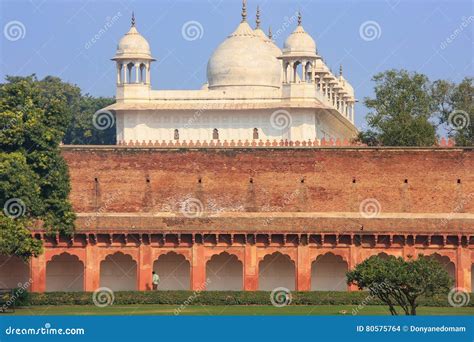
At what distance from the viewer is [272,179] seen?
59.4m

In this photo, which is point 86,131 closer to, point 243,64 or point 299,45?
point 243,64

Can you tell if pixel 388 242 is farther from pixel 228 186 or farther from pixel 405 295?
pixel 405 295

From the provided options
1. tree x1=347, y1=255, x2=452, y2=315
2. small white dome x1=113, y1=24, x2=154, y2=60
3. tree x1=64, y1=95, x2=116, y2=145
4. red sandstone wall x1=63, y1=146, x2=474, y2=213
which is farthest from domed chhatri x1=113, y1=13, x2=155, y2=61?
tree x1=347, y1=255, x2=452, y2=315

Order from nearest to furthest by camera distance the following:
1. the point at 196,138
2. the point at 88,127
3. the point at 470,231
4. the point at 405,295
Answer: the point at 405,295 < the point at 470,231 < the point at 196,138 < the point at 88,127

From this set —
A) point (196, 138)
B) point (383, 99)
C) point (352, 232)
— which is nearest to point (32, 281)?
point (352, 232)

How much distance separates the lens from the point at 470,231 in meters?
57.0

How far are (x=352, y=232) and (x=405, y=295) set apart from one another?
11288 mm

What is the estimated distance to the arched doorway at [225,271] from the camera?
194ft

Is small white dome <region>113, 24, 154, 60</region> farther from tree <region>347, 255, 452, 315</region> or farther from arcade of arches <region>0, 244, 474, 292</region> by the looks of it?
tree <region>347, 255, 452, 315</region>

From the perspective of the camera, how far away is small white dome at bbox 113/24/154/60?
70000mm

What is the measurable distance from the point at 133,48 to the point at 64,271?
12.9m

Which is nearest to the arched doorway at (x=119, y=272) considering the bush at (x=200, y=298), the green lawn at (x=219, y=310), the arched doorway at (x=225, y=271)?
the arched doorway at (x=225, y=271)

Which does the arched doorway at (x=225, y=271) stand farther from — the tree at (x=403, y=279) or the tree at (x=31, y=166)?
the tree at (x=403, y=279)

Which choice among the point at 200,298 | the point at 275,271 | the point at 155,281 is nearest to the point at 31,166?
the point at 200,298
